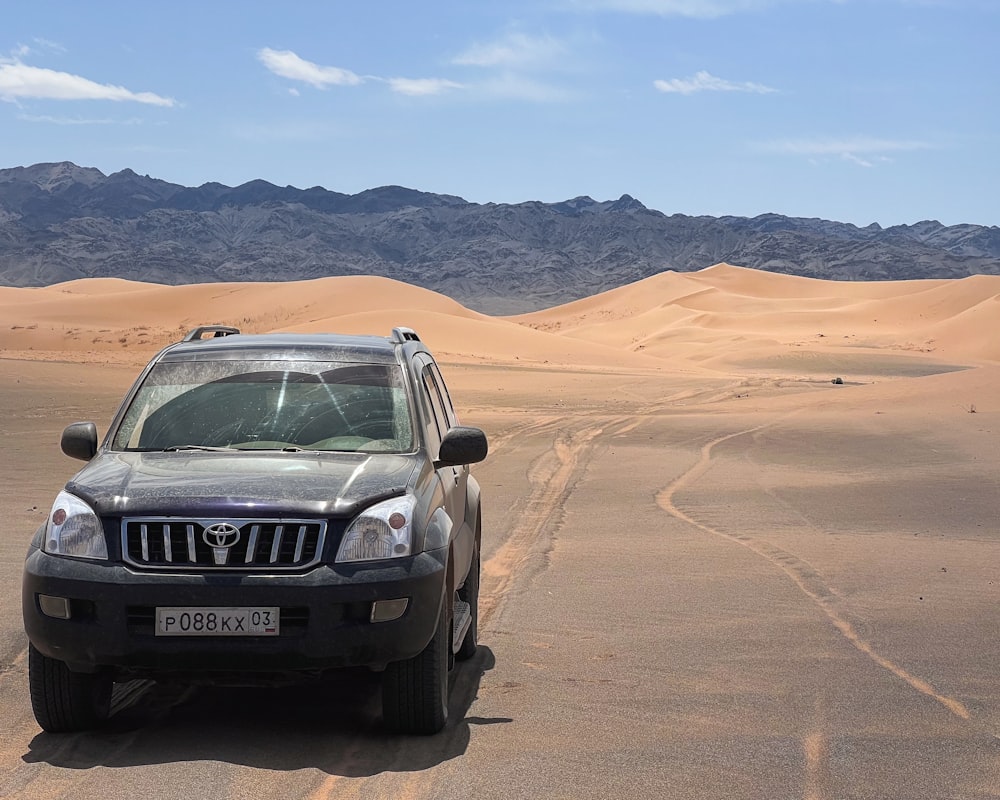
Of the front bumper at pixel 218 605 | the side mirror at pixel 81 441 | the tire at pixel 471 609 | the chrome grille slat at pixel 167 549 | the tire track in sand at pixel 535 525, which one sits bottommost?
the tire track in sand at pixel 535 525

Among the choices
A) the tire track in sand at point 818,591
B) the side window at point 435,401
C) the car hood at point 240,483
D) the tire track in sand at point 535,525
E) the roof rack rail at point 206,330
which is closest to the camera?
the car hood at point 240,483

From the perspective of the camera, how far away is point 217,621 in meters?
5.02

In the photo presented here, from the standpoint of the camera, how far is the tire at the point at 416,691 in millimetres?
5328

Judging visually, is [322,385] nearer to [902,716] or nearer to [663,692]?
[663,692]

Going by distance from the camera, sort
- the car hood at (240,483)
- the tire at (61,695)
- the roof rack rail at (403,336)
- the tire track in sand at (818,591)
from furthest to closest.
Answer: the roof rack rail at (403,336) → the tire track in sand at (818,591) → the tire at (61,695) → the car hood at (240,483)

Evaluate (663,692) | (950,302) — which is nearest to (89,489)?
(663,692)

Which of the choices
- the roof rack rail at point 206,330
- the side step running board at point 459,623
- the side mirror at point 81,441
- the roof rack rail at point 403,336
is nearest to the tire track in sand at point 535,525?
the side step running board at point 459,623

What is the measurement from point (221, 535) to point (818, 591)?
5.04 meters

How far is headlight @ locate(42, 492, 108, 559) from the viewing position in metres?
5.14

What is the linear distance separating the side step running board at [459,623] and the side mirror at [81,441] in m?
1.84

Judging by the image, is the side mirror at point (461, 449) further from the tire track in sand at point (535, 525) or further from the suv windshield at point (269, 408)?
the tire track in sand at point (535, 525)

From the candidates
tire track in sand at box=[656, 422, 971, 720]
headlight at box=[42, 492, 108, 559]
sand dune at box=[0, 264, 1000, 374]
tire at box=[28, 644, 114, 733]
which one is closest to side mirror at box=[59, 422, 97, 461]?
headlight at box=[42, 492, 108, 559]

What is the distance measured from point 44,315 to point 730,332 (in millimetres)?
41481

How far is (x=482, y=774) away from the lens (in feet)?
16.3
